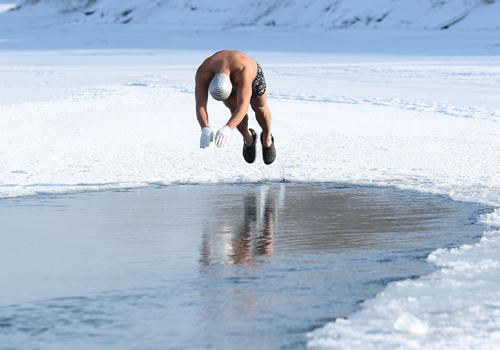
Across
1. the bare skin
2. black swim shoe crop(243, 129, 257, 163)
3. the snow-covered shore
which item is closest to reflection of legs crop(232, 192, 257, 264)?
the bare skin

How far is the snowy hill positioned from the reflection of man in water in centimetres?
3278

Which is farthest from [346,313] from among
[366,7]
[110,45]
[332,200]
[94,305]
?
[366,7]

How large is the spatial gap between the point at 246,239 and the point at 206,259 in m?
0.63

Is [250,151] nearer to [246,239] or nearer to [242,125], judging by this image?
[242,125]

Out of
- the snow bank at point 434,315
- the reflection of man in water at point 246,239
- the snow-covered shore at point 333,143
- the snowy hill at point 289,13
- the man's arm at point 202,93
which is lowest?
the snow bank at point 434,315

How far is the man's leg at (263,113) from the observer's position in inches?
362

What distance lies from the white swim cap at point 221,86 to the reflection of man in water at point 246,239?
972mm

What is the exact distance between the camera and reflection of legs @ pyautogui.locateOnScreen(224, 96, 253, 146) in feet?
29.0

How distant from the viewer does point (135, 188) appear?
8578 millimetres

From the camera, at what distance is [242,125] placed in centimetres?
927

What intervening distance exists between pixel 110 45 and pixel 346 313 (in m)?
37.2

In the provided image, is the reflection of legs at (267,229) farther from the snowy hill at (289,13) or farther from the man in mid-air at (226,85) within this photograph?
the snowy hill at (289,13)

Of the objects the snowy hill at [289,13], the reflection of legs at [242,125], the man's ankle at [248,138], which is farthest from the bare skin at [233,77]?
the snowy hill at [289,13]

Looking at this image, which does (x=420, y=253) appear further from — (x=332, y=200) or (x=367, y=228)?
(x=332, y=200)
